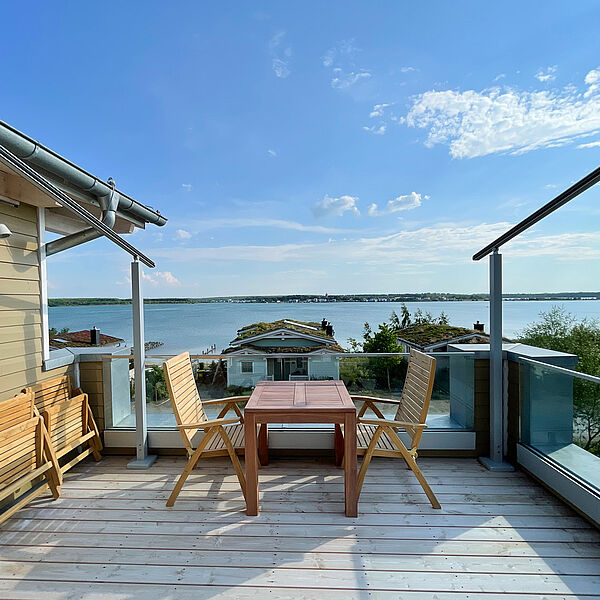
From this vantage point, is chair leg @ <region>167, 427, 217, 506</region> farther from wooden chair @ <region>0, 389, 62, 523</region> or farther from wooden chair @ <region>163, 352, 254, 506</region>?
wooden chair @ <region>0, 389, 62, 523</region>

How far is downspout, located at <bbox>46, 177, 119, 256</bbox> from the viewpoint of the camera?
3.72m

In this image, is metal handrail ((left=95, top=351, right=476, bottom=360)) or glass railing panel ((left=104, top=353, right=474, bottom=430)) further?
metal handrail ((left=95, top=351, right=476, bottom=360))

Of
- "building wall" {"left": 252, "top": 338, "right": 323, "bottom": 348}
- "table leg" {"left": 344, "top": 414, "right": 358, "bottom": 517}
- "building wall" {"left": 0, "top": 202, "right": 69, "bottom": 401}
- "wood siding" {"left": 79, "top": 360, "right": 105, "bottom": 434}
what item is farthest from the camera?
"building wall" {"left": 252, "top": 338, "right": 323, "bottom": 348}

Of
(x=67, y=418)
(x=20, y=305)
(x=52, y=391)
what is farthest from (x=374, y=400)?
(x=20, y=305)

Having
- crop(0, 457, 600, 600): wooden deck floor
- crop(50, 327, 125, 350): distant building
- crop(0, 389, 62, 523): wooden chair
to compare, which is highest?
crop(50, 327, 125, 350): distant building

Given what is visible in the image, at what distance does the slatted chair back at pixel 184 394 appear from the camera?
9.37 feet

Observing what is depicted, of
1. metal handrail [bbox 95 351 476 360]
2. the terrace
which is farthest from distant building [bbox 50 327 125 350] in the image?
metal handrail [bbox 95 351 476 360]

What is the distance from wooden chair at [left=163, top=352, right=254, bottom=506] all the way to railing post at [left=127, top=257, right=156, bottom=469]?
0.48 metres

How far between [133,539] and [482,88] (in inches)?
396

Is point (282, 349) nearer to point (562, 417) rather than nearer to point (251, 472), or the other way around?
point (251, 472)

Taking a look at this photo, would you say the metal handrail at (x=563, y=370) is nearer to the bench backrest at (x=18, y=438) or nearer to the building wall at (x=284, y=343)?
the building wall at (x=284, y=343)

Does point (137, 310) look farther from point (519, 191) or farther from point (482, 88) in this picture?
point (519, 191)

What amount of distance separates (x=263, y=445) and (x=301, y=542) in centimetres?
116

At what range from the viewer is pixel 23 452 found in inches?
105
